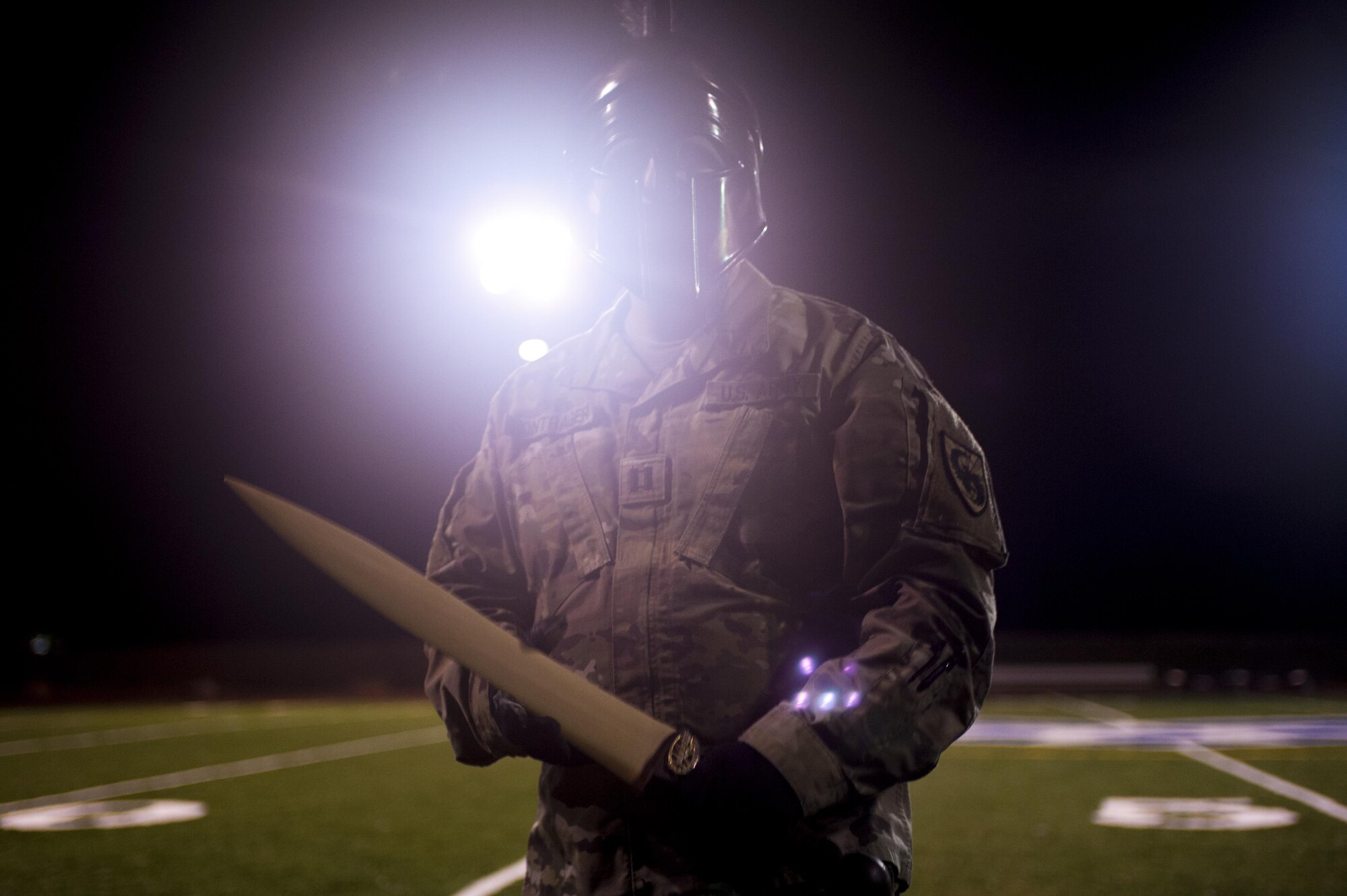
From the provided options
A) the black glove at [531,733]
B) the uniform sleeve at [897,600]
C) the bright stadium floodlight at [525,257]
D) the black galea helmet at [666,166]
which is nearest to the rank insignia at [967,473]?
the uniform sleeve at [897,600]

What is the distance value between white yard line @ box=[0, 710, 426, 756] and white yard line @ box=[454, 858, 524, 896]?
8569mm

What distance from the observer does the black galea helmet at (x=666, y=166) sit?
1.54 metres

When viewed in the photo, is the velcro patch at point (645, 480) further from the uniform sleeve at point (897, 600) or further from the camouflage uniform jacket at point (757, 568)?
the uniform sleeve at point (897, 600)

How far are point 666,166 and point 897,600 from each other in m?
0.65

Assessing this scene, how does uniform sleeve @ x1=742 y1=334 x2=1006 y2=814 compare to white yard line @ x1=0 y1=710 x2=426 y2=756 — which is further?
white yard line @ x1=0 y1=710 x2=426 y2=756

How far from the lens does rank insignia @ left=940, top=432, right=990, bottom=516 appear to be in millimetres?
1440

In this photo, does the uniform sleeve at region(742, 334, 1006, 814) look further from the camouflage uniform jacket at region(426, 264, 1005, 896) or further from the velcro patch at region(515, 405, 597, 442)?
the velcro patch at region(515, 405, 597, 442)

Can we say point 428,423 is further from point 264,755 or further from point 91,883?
point 91,883

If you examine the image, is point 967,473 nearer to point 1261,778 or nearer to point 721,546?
point 721,546

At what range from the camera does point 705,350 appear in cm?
160

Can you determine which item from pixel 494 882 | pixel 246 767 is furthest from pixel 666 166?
pixel 246 767

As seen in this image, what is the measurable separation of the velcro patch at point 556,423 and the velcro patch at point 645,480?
10cm

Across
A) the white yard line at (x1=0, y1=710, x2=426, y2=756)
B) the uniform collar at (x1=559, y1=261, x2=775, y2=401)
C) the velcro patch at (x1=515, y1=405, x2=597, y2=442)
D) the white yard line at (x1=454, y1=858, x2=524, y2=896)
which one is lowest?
the white yard line at (x1=0, y1=710, x2=426, y2=756)

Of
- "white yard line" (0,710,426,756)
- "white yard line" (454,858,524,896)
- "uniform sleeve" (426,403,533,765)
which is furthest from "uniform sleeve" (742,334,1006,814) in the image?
"white yard line" (0,710,426,756)
